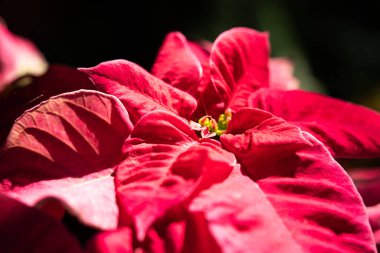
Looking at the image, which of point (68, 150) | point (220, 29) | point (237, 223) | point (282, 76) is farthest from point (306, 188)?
point (220, 29)

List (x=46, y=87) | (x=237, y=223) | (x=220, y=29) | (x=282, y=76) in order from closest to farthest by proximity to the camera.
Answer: (x=237, y=223)
(x=46, y=87)
(x=282, y=76)
(x=220, y=29)

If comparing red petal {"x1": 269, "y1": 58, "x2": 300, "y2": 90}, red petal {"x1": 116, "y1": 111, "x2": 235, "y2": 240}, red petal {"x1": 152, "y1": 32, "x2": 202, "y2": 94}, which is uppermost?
red petal {"x1": 152, "y1": 32, "x2": 202, "y2": 94}

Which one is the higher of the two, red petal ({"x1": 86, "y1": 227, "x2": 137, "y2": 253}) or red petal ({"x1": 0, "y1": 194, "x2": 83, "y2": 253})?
red petal ({"x1": 0, "y1": 194, "x2": 83, "y2": 253})

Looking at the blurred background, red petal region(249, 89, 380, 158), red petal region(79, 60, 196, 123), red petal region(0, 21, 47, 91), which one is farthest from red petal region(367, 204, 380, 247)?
the blurred background

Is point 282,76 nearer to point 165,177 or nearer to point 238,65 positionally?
point 238,65

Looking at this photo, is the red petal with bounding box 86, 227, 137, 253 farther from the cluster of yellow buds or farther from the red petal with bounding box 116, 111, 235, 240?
the cluster of yellow buds

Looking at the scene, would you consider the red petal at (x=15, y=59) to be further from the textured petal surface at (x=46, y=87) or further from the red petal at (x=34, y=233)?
the red petal at (x=34, y=233)

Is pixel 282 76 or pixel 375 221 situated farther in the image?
pixel 282 76
